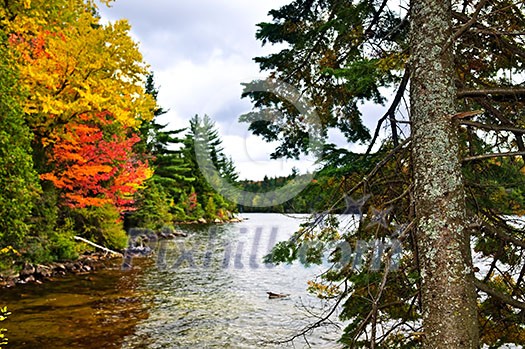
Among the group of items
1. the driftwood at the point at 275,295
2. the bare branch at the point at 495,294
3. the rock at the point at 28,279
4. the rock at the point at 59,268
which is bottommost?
the rock at the point at 28,279

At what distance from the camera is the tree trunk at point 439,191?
201cm

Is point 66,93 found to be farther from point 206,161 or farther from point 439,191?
point 206,161

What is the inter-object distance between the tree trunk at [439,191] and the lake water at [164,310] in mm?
2559

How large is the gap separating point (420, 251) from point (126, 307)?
8484 millimetres

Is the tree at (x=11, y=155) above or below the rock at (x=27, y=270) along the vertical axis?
above

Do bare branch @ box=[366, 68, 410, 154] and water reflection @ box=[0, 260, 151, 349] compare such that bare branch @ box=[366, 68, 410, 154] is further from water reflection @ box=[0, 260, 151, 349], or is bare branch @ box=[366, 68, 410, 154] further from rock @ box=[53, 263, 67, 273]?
rock @ box=[53, 263, 67, 273]

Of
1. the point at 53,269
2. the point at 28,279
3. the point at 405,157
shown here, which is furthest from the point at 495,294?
the point at 53,269

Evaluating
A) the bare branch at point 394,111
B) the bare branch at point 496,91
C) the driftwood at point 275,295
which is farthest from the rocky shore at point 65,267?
the bare branch at point 496,91

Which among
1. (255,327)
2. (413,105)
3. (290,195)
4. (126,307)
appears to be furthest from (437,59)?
(126,307)

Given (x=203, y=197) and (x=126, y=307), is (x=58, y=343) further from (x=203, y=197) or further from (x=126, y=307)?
(x=203, y=197)

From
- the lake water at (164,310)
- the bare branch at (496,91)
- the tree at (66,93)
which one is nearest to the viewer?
the bare branch at (496,91)

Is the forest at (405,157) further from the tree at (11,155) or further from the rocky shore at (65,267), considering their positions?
the rocky shore at (65,267)

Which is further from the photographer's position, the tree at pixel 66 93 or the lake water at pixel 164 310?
the tree at pixel 66 93

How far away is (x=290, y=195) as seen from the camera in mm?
3799
